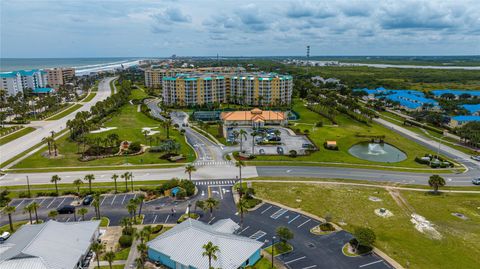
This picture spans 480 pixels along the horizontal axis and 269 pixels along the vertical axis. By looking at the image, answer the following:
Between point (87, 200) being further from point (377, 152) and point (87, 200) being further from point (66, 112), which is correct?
point (66, 112)

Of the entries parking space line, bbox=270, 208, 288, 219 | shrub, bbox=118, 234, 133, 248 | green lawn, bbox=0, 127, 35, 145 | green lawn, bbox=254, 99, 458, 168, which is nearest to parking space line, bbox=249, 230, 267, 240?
parking space line, bbox=270, 208, 288, 219

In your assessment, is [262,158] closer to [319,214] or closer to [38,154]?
[319,214]

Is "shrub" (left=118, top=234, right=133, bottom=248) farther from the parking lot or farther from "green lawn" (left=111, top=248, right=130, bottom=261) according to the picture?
the parking lot

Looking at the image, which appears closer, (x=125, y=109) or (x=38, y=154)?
(x=38, y=154)

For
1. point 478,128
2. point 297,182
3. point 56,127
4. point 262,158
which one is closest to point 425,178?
point 297,182

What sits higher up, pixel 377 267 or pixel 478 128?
pixel 478 128

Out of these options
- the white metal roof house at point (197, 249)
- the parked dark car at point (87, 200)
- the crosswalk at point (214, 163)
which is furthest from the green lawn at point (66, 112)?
the white metal roof house at point (197, 249)

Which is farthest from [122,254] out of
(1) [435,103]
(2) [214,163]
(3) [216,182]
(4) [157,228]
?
(1) [435,103]

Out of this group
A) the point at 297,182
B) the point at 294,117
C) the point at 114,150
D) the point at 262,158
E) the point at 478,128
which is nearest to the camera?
the point at 297,182
